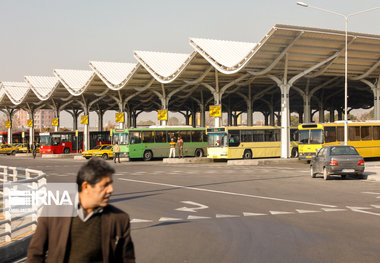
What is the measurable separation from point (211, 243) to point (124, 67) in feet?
197

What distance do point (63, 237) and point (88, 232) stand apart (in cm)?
16

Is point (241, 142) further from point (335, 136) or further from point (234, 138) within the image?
point (335, 136)

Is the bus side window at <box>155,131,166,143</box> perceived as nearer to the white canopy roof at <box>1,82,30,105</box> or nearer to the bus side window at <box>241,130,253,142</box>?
the bus side window at <box>241,130,253,142</box>

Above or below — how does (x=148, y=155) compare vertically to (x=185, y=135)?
below

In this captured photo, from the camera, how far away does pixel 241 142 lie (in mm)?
44125

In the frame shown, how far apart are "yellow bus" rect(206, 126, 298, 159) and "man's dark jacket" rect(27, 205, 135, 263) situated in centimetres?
3951

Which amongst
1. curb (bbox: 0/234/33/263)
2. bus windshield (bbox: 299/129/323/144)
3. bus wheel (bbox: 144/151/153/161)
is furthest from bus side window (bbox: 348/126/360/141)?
curb (bbox: 0/234/33/263)

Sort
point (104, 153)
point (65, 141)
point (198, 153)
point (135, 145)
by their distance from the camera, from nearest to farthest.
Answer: point (135, 145)
point (198, 153)
point (104, 153)
point (65, 141)

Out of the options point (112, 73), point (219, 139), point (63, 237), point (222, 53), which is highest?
point (112, 73)

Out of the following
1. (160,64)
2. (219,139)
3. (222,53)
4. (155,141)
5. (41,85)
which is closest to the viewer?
(219,139)

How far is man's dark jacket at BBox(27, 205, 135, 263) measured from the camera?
142 inches

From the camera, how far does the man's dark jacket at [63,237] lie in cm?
361

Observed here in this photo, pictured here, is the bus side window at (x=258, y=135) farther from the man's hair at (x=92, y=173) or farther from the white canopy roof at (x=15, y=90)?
the white canopy roof at (x=15, y=90)

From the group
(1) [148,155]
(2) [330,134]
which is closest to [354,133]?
(2) [330,134]
